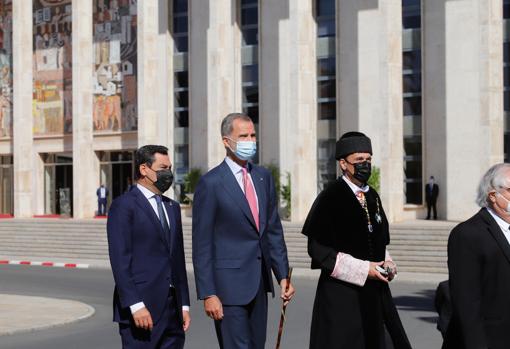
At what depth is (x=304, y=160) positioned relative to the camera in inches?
1332

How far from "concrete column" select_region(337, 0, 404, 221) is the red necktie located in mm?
25549

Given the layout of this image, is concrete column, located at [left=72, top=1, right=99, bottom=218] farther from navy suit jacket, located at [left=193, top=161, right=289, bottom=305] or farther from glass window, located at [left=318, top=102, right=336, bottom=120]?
navy suit jacket, located at [left=193, top=161, right=289, bottom=305]

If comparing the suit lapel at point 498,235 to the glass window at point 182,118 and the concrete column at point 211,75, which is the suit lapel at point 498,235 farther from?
the glass window at point 182,118

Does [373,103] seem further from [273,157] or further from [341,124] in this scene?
[273,157]

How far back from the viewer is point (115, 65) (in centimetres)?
4088

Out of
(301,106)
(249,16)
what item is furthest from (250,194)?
(249,16)

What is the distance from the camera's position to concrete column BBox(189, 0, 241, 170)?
3625cm

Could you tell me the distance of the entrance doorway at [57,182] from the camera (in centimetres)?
4338

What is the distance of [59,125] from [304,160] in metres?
14.1

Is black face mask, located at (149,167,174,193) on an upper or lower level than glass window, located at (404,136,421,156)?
lower

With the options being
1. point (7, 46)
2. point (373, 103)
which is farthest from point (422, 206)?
point (7, 46)

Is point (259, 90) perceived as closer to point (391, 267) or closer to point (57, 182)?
point (57, 182)

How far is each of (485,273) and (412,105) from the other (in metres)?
31.1

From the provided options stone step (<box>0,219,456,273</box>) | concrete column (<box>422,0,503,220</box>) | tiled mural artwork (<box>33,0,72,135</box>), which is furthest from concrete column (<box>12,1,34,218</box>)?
concrete column (<box>422,0,503,220</box>)
